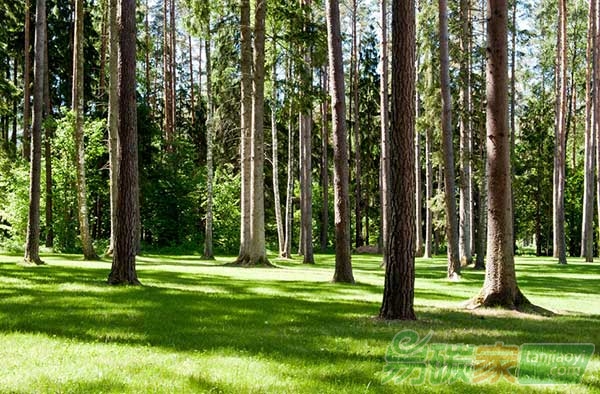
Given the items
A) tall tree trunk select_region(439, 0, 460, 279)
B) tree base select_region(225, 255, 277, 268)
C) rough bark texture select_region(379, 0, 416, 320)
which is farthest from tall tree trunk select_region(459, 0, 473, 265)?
rough bark texture select_region(379, 0, 416, 320)

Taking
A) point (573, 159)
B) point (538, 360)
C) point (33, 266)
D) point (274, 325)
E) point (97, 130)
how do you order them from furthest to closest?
point (573, 159), point (97, 130), point (33, 266), point (274, 325), point (538, 360)

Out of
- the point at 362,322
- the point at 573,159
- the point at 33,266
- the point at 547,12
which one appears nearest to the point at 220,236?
the point at 33,266

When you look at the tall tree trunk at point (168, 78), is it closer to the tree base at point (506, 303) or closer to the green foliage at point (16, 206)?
the green foliage at point (16, 206)

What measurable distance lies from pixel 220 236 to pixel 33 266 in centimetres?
1775

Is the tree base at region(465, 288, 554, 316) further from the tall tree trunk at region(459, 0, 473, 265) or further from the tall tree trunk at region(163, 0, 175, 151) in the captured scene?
the tall tree trunk at region(163, 0, 175, 151)

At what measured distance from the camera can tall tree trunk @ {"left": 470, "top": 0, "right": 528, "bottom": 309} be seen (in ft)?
32.2

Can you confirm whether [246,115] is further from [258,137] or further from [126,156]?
[126,156]

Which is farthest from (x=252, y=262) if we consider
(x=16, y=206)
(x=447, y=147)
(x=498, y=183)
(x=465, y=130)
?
(x=16, y=206)

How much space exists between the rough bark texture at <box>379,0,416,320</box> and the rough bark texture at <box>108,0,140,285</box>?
567cm

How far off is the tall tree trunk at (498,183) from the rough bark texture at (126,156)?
666 cm

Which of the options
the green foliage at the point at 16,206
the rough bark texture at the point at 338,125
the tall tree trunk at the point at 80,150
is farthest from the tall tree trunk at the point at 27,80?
the rough bark texture at the point at 338,125

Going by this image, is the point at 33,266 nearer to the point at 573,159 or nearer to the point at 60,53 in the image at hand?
the point at 60,53

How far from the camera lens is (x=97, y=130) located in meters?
26.6

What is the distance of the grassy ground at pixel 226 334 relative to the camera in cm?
459
